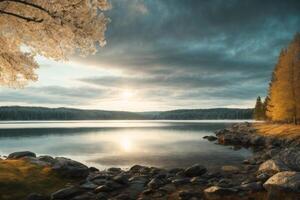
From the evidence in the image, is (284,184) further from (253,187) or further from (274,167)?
(274,167)

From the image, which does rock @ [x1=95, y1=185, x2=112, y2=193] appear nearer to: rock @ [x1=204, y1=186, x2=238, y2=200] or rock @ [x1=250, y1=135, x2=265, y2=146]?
rock @ [x1=204, y1=186, x2=238, y2=200]

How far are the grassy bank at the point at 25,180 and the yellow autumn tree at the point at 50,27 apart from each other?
735cm

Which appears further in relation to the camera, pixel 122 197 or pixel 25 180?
pixel 25 180

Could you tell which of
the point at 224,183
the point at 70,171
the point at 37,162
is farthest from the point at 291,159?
the point at 37,162

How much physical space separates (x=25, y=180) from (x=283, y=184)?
50.5 feet

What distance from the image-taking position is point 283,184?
787 inches

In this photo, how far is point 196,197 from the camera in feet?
67.0

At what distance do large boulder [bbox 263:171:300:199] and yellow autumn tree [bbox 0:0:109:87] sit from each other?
39.6 ft

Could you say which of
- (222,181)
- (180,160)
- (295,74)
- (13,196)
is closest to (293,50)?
(295,74)

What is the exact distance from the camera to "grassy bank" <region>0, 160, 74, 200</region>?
70.5 feet

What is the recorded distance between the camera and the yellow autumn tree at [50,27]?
19078 mm

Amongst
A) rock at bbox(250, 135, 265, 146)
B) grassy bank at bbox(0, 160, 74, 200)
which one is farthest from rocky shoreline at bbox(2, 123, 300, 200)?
rock at bbox(250, 135, 265, 146)

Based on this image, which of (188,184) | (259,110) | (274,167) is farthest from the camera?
(259,110)

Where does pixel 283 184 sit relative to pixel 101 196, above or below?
above
